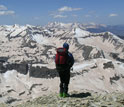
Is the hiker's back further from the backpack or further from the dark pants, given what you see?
the dark pants

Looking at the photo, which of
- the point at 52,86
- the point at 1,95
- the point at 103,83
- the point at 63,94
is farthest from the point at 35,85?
the point at 63,94

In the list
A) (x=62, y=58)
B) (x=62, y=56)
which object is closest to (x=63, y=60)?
(x=62, y=58)

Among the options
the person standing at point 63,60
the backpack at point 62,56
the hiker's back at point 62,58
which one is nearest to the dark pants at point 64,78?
the person standing at point 63,60

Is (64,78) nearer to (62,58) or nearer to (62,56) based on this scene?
(62,58)

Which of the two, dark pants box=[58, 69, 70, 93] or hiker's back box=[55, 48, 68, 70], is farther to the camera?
dark pants box=[58, 69, 70, 93]

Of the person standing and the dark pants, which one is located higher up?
the person standing

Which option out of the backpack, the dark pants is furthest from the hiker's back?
the dark pants

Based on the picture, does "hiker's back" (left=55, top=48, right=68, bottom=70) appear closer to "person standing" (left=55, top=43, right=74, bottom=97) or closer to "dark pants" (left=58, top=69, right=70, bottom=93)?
"person standing" (left=55, top=43, right=74, bottom=97)

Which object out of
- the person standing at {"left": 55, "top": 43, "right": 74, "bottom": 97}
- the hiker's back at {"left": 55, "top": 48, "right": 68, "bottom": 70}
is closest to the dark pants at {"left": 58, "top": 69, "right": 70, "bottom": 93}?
the person standing at {"left": 55, "top": 43, "right": 74, "bottom": 97}

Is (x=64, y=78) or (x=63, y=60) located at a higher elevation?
(x=63, y=60)

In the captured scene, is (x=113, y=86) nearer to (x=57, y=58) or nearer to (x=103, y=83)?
(x=103, y=83)

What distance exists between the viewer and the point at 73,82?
187 m

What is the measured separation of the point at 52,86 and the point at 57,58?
176331mm

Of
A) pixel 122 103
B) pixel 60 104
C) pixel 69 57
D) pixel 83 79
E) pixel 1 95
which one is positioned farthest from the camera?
pixel 83 79
